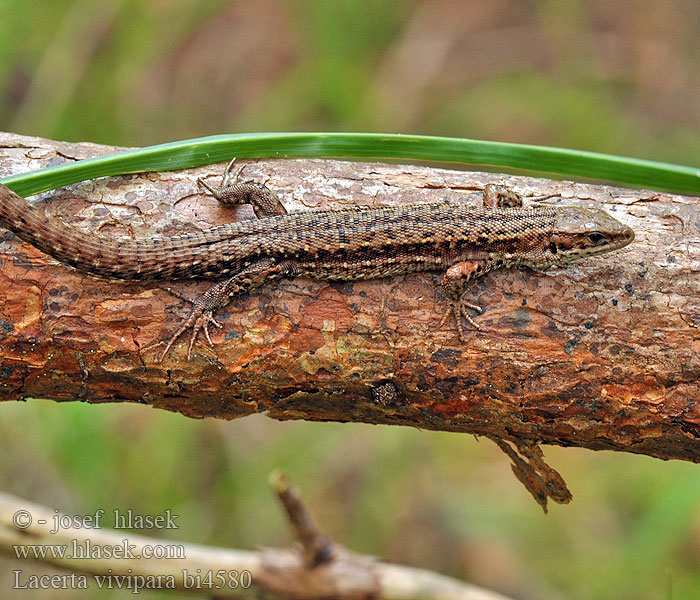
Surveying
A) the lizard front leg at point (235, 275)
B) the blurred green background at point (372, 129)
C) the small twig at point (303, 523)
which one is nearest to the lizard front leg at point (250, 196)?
the lizard front leg at point (235, 275)

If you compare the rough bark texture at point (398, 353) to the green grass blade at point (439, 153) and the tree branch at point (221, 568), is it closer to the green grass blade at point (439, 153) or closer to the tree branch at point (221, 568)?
the green grass blade at point (439, 153)

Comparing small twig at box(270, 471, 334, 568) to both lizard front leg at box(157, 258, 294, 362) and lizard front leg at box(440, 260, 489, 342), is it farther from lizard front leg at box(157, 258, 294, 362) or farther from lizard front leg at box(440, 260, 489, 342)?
lizard front leg at box(440, 260, 489, 342)

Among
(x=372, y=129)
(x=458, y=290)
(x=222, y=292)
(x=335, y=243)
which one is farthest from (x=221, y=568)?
(x=372, y=129)

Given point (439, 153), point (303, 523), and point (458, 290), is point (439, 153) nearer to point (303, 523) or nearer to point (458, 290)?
point (458, 290)

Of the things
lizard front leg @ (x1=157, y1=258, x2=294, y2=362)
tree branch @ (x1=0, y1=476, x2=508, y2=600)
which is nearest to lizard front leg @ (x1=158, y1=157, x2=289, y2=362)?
lizard front leg @ (x1=157, y1=258, x2=294, y2=362)

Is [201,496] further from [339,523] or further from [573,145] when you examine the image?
[573,145]

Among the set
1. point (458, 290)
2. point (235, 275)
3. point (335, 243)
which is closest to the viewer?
point (458, 290)

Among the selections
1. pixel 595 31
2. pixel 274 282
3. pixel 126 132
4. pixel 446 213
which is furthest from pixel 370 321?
pixel 595 31
